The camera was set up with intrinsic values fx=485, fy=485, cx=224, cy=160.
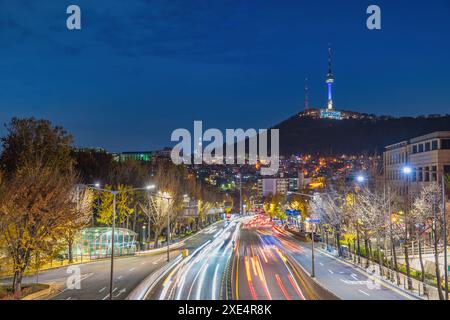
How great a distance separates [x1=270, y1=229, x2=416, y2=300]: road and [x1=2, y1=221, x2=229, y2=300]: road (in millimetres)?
14694

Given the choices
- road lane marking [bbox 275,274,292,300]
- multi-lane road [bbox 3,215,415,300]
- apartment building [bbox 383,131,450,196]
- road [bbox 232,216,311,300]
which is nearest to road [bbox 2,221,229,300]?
multi-lane road [bbox 3,215,415,300]

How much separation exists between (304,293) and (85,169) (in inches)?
2556

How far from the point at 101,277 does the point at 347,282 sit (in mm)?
20648

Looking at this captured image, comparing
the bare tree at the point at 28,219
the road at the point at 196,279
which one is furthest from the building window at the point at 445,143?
the bare tree at the point at 28,219

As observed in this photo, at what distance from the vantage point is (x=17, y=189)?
34.2 meters

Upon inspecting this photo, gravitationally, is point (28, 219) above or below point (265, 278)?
above

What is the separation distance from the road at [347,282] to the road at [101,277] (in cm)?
1469

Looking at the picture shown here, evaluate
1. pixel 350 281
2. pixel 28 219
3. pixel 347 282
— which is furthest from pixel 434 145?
pixel 28 219

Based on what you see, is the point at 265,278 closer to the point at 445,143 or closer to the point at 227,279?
the point at 227,279

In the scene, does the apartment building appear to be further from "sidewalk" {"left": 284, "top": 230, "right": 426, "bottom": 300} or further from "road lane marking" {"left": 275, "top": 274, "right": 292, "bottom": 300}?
"road lane marking" {"left": 275, "top": 274, "right": 292, "bottom": 300}

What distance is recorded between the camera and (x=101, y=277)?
41.7 metres

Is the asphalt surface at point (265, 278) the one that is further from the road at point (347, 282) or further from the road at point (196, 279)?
the road at point (347, 282)

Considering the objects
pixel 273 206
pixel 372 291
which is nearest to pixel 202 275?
pixel 372 291
